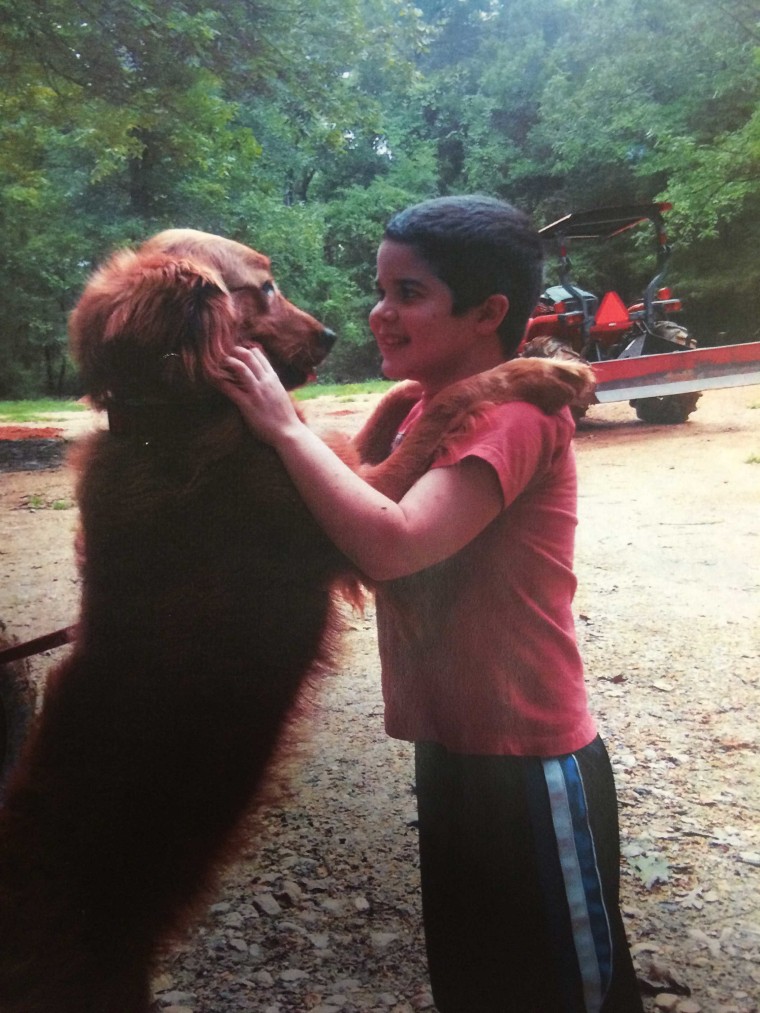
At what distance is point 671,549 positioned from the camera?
1.72 metres

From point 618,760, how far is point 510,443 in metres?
0.78

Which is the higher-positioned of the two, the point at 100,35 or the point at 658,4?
the point at 658,4

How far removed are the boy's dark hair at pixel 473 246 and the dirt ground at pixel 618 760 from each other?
267mm

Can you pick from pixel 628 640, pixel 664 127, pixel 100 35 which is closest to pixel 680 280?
pixel 664 127

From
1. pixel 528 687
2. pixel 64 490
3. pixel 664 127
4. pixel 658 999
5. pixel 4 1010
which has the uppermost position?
pixel 664 127

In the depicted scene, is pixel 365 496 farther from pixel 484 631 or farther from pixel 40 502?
pixel 40 502

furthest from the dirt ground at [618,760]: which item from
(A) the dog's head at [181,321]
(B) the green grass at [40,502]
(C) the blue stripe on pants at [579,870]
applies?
(C) the blue stripe on pants at [579,870]

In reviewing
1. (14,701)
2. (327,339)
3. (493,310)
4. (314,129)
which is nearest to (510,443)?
(493,310)

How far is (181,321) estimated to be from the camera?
103cm

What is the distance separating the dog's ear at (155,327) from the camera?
1.03 m

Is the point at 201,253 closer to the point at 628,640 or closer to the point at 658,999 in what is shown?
the point at 628,640

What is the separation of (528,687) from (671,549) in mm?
664

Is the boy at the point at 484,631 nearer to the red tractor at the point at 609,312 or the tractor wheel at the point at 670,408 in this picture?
the red tractor at the point at 609,312

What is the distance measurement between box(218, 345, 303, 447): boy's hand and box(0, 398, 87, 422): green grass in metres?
0.32
